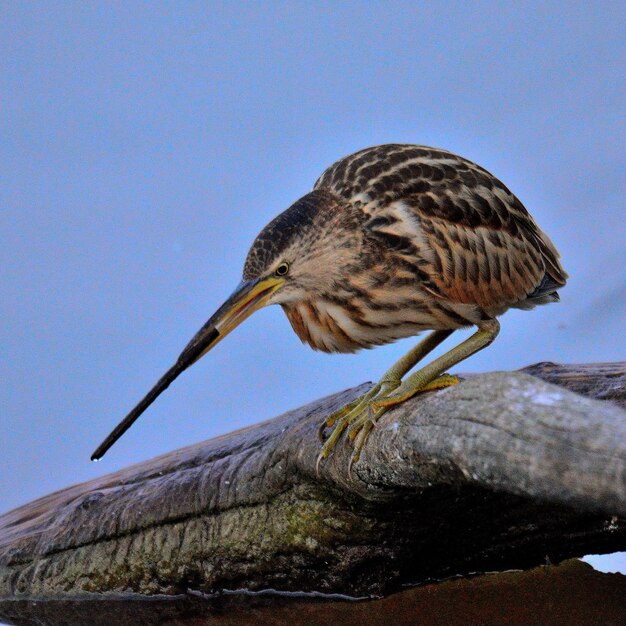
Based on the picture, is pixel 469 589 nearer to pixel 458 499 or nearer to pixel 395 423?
pixel 458 499

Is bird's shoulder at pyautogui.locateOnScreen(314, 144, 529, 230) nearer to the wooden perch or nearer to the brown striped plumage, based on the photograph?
the brown striped plumage

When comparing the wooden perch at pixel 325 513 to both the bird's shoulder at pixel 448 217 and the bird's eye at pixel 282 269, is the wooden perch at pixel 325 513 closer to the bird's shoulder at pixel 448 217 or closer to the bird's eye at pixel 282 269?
the bird's shoulder at pixel 448 217

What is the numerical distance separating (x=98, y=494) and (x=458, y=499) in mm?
1748

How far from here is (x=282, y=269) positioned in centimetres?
341

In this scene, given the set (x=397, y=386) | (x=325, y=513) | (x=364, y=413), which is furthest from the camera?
(x=397, y=386)

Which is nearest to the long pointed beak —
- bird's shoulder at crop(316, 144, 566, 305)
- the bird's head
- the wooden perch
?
the bird's head

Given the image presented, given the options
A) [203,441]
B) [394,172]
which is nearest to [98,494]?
[203,441]

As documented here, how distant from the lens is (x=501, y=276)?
3.67m

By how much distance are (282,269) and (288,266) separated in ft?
0.08

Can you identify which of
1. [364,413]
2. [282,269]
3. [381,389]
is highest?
[282,269]

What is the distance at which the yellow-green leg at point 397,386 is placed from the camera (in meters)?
3.25

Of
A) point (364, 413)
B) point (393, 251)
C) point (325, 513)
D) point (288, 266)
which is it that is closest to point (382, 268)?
point (393, 251)

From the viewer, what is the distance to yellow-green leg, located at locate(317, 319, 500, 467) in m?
3.25

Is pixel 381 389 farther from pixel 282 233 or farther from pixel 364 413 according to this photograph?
pixel 282 233
